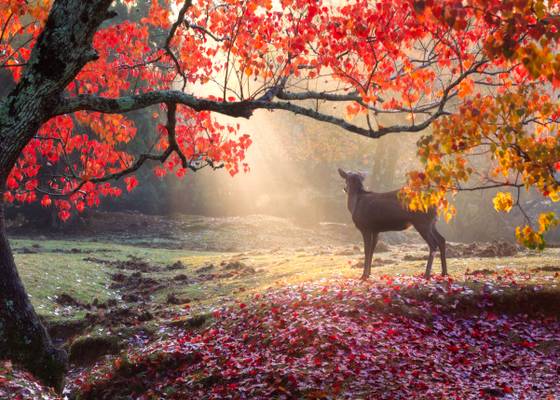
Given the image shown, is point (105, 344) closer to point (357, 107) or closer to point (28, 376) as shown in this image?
point (28, 376)

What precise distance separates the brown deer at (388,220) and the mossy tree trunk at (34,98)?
897 centimetres

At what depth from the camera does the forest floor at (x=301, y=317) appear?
9.73m

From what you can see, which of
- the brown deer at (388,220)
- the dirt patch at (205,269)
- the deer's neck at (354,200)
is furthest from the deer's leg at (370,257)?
the dirt patch at (205,269)

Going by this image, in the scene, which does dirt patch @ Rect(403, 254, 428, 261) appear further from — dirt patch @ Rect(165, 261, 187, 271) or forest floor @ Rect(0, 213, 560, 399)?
dirt patch @ Rect(165, 261, 187, 271)

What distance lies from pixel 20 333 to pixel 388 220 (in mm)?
9790

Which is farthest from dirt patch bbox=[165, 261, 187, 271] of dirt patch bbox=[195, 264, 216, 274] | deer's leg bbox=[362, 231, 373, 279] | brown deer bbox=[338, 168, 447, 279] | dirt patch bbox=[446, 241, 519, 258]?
dirt patch bbox=[446, 241, 519, 258]

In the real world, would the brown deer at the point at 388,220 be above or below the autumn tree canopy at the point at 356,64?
below

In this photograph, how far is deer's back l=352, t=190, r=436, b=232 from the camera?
15250mm

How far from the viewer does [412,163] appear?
161 feet

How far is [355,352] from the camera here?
10.2m

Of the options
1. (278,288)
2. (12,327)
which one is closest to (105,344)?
(12,327)

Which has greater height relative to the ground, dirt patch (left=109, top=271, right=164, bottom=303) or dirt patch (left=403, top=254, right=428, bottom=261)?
dirt patch (left=403, top=254, right=428, bottom=261)

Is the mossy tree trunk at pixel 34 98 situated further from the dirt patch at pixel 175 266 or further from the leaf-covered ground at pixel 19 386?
the dirt patch at pixel 175 266

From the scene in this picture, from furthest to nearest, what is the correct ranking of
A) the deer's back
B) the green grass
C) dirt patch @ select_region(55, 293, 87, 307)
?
dirt patch @ select_region(55, 293, 87, 307) < the green grass < the deer's back
